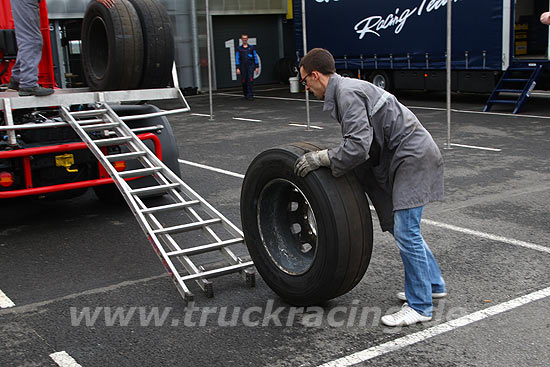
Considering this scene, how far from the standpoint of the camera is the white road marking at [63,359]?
3.98 m

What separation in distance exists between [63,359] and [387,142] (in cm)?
240

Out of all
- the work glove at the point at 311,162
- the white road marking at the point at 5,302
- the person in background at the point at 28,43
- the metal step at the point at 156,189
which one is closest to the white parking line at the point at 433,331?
the work glove at the point at 311,162

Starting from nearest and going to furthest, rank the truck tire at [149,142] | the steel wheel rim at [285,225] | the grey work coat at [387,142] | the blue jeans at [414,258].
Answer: the grey work coat at [387,142] < the blue jeans at [414,258] < the steel wheel rim at [285,225] < the truck tire at [149,142]

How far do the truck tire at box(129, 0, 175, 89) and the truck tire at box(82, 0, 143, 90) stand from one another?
0.06 metres

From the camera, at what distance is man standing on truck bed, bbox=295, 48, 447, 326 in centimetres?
429

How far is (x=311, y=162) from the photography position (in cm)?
436

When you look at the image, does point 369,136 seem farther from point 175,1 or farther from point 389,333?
point 175,1

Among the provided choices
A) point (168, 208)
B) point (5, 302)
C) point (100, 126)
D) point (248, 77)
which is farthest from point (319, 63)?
point (248, 77)

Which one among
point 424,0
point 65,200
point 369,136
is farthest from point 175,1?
point 369,136

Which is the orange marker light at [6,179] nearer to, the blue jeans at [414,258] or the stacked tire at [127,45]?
the stacked tire at [127,45]

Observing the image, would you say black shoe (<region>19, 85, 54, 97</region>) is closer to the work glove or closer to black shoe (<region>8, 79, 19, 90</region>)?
black shoe (<region>8, 79, 19, 90</region>)

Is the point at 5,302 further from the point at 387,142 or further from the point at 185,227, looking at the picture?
the point at 387,142

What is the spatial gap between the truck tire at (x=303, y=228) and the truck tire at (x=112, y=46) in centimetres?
282

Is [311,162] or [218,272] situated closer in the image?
[311,162]
